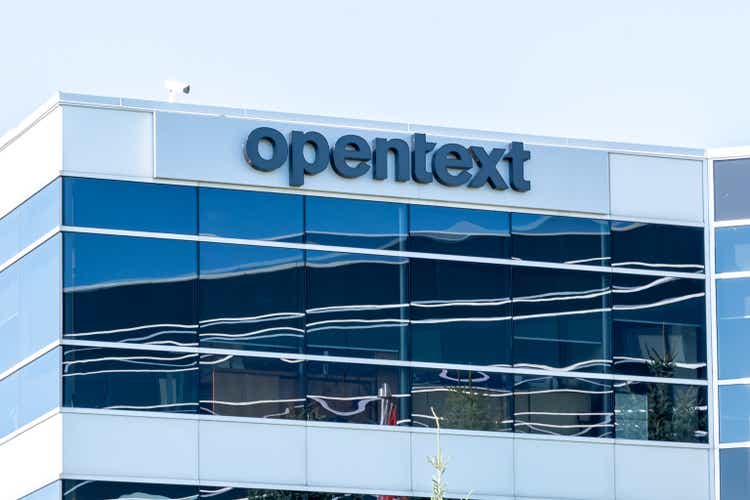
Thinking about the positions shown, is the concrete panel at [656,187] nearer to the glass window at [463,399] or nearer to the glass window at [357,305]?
the glass window at [463,399]

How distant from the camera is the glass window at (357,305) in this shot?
28.3m

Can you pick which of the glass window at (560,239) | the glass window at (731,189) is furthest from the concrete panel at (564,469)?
the glass window at (731,189)

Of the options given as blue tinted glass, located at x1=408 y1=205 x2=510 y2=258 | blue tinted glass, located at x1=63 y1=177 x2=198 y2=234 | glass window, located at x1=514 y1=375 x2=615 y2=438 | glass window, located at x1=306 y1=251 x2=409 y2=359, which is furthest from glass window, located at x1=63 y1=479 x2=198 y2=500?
glass window, located at x1=514 y1=375 x2=615 y2=438

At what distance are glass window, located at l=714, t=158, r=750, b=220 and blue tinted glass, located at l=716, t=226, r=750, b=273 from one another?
22 cm

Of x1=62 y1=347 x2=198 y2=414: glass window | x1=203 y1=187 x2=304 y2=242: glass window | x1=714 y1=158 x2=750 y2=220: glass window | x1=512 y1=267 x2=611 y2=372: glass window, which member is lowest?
x1=62 y1=347 x2=198 y2=414: glass window

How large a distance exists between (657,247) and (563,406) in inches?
121

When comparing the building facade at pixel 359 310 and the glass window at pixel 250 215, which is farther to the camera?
the glass window at pixel 250 215

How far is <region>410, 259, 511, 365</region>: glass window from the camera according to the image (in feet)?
94.6

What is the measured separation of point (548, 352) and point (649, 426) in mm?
2027

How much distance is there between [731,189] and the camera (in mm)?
30797

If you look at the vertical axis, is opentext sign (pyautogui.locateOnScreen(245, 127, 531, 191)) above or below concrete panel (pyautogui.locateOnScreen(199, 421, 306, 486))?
above

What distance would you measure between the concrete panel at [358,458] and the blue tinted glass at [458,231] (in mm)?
2931

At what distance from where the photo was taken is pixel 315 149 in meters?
28.6

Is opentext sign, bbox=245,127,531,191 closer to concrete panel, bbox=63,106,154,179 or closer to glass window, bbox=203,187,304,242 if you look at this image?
glass window, bbox=203,187,304,242
